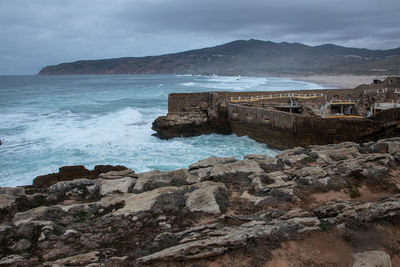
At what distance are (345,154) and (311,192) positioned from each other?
3511mm

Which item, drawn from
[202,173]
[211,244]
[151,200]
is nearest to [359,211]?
[211,244]

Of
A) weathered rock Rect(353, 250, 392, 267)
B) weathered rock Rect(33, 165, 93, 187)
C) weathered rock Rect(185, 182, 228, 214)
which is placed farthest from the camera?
weathered rock Rect(33, 165, 93, 187)

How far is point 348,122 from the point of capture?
→ 1399cm

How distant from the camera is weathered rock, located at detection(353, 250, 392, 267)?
12.2ft

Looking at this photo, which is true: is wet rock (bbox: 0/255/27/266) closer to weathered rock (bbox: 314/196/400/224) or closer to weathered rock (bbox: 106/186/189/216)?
weathered rock (bbox: 106/186/189/216)

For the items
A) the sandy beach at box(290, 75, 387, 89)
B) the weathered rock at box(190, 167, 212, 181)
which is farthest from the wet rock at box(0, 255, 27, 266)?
the sandy beach at box(290, 75, 387, 89)

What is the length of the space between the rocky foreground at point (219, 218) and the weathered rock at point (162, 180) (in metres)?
0.03

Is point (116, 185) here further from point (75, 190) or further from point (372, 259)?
point (372, 259)

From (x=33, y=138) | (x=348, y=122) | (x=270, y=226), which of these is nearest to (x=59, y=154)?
(x=33, y=138)

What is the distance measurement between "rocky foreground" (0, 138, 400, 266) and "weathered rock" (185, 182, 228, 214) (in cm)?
3

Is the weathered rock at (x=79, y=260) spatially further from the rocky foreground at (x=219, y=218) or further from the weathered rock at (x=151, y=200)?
the weathered rock at (x=151, y=200)

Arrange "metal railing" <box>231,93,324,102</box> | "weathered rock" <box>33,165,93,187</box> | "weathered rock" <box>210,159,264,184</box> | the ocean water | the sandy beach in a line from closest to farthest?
"weathered rock" <box>210,159,264,184</box> < "weathered rock" <box>33,165,93,187</box> < the ocean water < "metal railing" <box>231,93,324,102</box> < the sandy beach

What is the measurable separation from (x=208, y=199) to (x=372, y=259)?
3.37m

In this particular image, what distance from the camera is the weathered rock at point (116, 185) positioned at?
740 centimetres
